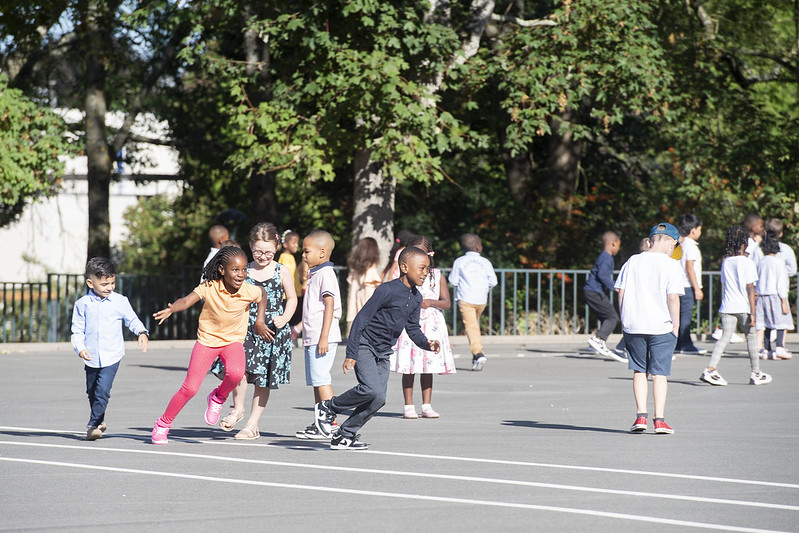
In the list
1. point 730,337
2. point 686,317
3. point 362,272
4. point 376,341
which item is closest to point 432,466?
point 376,341

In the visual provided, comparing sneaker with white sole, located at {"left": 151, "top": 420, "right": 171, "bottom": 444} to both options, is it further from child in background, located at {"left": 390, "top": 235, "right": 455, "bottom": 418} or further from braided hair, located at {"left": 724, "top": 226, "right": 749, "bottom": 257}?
braided hair, located at {"left": 724, "top": 226, "right": 749, "bottom": 257}

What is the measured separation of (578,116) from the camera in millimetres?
24656

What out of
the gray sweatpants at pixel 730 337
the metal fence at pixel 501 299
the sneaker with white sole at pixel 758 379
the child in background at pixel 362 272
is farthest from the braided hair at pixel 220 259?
the metal fence at pixel 501 299

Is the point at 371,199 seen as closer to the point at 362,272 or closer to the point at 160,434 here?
the point at 362,272

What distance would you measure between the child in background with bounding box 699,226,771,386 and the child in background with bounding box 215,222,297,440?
5.60 metres

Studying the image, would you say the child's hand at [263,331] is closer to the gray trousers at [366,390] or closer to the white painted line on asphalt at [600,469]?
the gray trousers at [366,390]

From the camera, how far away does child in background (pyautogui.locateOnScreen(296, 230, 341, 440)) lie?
8.88 metres

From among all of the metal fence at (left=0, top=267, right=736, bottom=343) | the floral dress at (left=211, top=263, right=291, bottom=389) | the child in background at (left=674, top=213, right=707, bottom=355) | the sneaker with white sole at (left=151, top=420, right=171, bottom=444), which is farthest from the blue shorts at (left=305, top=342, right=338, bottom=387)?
the metal fence at (left=0, top=267, right=736, bottom=343)

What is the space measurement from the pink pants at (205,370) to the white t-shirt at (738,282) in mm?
6439

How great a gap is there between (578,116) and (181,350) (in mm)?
10320

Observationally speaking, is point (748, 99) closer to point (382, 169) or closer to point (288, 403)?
point (382, 169)

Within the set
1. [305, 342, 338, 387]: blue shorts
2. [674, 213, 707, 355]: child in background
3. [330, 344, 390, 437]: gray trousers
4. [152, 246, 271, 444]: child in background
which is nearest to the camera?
[330, 344, 390, 437]: gray trousers

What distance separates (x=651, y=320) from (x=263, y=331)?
9.65 feet

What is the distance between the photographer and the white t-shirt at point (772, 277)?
14.9m
